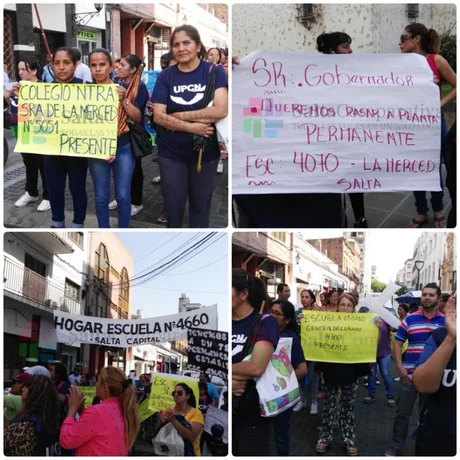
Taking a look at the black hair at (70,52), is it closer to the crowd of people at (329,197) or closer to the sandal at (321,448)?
the crowd of people at (329,197)

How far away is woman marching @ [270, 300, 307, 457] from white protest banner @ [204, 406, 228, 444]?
0.48 m

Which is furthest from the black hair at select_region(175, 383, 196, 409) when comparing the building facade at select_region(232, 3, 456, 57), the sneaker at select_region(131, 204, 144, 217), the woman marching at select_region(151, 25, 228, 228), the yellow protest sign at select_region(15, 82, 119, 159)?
the building facade at select_region(232, 3, 456, 57)

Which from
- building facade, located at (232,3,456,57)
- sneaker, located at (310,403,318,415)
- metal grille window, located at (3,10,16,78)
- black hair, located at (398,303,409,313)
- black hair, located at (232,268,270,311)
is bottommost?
sneaker, located at (310,403,318,415)

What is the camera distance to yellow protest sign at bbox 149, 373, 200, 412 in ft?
16.6

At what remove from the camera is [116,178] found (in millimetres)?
4965

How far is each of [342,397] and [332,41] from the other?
9.27 ft

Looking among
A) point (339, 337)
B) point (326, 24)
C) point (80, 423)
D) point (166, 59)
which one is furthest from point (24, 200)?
point (326, 24)

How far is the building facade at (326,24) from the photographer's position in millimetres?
9773

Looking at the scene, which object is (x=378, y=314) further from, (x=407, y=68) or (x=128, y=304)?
(x=128, y=304)

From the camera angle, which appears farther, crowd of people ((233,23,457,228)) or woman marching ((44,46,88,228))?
woman marching ((44,46,88,228))

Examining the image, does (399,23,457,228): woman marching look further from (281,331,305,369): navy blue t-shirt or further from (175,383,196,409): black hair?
(175,383,196,409): black hair

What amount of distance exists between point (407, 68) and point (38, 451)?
3887 millimetres

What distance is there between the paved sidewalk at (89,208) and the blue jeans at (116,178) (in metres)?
0.69

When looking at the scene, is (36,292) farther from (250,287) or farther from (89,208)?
(250,287)
